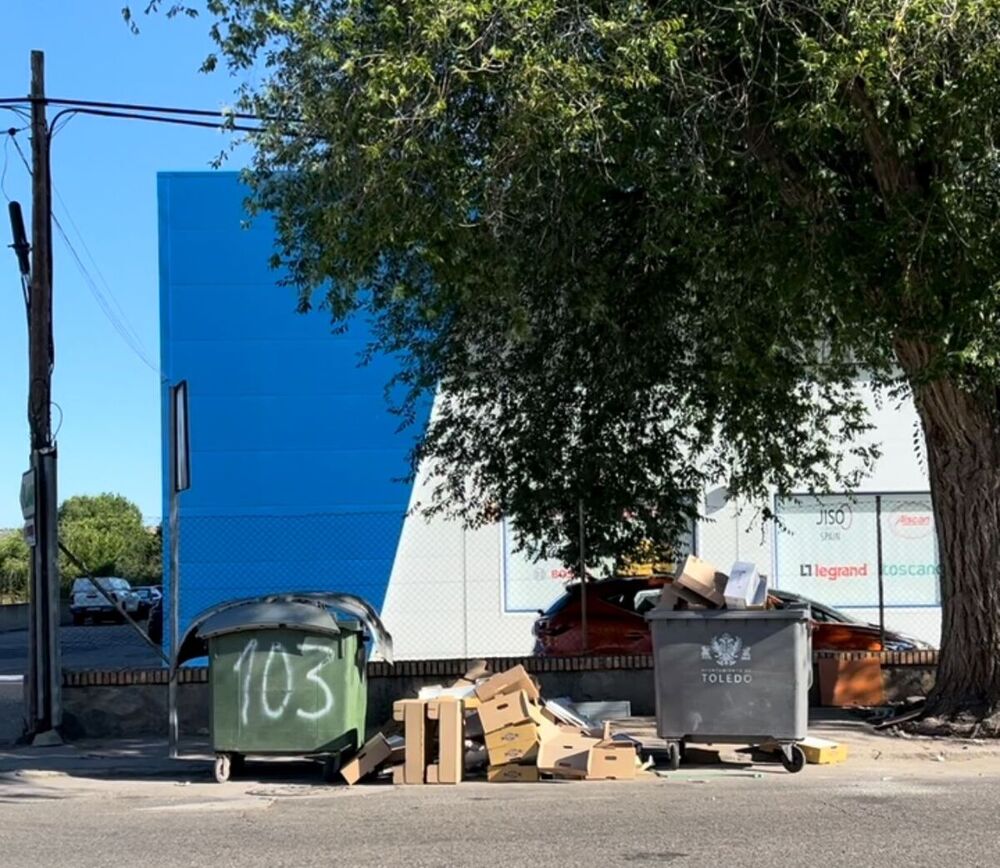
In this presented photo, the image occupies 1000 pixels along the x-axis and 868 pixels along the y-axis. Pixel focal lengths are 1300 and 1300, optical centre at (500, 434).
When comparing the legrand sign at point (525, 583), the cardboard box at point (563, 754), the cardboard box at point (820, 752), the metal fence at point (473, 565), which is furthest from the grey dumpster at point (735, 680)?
the legrand sign at point (525, 583)

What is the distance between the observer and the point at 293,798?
9.08 meters

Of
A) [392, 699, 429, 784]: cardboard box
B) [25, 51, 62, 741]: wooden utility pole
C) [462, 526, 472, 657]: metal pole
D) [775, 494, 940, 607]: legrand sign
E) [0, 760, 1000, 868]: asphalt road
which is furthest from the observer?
[775, 494, 940, 607]: legrand sign

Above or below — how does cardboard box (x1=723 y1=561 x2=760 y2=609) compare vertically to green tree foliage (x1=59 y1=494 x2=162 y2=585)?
above

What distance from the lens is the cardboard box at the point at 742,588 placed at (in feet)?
32.0

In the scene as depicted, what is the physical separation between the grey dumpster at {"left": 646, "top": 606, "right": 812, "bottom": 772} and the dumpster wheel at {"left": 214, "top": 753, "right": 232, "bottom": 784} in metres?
3.28

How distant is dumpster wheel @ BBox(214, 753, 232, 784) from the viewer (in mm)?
9773

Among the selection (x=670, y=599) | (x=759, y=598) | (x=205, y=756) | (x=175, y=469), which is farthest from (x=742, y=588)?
(x=205, y=756)

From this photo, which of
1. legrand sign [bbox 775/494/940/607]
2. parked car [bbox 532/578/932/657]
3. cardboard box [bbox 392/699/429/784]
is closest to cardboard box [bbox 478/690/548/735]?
cardboard box [bbox 392/699/429/784]

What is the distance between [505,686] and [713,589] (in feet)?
5.71

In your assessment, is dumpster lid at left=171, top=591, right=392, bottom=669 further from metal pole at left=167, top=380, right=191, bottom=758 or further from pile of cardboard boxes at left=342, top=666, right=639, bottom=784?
pile of cardboard boxes at left=342, top=666, right=639, bottom=784

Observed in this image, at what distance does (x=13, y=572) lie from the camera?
48.7 meters

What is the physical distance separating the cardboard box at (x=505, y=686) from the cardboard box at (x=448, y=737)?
259mm

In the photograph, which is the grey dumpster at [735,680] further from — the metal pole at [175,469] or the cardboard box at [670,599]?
the metal pole at [175,469]

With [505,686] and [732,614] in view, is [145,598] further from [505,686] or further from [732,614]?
[732,614]
